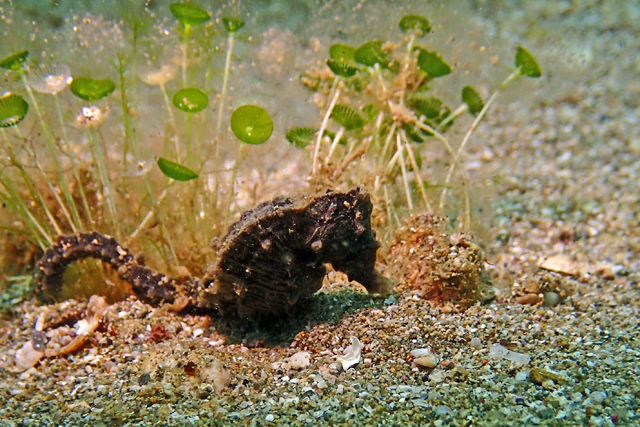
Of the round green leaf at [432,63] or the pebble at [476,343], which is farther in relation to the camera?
the round green leaf at [432,63]

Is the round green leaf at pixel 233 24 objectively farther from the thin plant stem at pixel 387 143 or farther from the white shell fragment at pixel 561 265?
the white shell fragment at pixel 561 265

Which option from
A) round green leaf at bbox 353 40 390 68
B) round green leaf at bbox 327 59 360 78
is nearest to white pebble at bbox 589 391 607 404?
round green leaf at bbox 327 59 360 78

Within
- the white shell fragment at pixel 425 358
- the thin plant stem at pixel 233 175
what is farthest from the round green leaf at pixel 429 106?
the white shell fragment at pixel 425 358

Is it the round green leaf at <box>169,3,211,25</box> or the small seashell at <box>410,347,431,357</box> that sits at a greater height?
the round green leaf at <box>169,3,211,25</box>

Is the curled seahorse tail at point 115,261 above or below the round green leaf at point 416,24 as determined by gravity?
below

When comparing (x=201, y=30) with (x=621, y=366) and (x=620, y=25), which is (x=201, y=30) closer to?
(x=621, y=366)

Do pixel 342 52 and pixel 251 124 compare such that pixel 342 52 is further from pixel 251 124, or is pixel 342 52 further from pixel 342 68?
pixel 251 124

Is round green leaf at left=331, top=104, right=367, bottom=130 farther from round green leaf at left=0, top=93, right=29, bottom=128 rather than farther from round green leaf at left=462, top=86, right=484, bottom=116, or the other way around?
round green leaf at left=0, top=93, right=29, bottom=128
